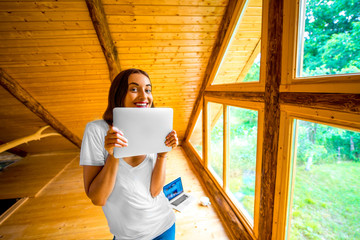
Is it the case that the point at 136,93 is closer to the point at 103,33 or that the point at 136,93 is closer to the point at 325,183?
the point at 325,183

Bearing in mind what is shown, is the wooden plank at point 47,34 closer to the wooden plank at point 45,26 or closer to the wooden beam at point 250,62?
the wooden plank at point 45,26

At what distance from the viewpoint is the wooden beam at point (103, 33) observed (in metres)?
1.68

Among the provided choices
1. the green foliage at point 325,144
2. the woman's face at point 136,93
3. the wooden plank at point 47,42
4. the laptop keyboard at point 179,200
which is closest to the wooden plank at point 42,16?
the wooden plank at point 47,42

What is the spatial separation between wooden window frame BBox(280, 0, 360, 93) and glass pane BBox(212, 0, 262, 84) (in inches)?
22.3

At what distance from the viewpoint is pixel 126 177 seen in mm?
750

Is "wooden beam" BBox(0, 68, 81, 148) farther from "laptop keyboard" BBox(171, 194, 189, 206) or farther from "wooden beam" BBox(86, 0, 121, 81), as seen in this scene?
"laptop keyboard" BBox(171, 194, 189, 206)

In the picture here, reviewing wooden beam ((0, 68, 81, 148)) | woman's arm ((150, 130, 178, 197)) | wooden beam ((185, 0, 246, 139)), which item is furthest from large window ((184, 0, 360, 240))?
wooden beam ((0, 68, 81, 148))

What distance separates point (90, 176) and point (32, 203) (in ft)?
10.4

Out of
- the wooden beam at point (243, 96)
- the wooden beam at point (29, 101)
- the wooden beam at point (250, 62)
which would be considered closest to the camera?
the wooden beam at point (243, 96)

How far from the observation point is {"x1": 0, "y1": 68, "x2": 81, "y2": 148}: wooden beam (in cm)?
241

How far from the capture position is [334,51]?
81 cm

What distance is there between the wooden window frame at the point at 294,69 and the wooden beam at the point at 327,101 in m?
0.03

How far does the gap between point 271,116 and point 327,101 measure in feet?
1.39

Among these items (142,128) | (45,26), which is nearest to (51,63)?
(45,26)
